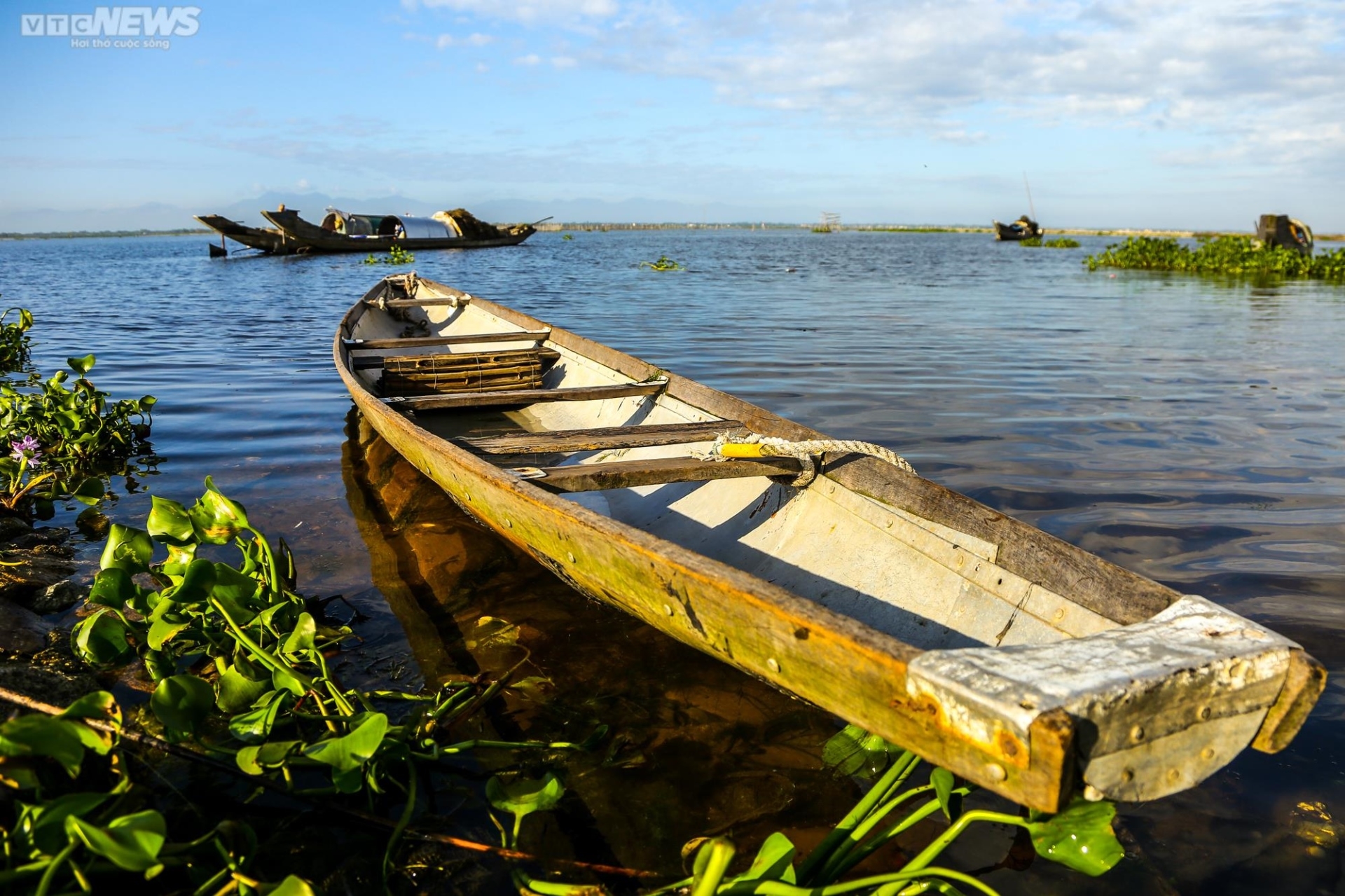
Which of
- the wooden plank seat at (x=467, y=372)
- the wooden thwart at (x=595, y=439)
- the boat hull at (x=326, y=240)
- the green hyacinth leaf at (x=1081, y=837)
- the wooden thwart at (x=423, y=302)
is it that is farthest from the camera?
the boat hull at (x=326, y=240)

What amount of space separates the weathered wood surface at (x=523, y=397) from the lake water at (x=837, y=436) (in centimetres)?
58

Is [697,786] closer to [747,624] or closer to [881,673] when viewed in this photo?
[747,624]

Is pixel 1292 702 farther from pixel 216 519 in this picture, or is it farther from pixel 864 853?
pixel 216 519

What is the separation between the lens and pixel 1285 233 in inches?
1076

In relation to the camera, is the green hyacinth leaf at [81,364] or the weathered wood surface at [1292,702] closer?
the weathered wood surface at [1292,702]

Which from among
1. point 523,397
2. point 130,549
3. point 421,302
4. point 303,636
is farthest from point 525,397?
point 421,302

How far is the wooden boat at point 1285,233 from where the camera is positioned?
26875 mm

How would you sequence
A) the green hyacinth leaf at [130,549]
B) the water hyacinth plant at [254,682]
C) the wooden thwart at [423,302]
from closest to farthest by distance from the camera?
the water hyacinth plant at [254,682]
the green hyacinth leaf at [130,549]
the wooden thwart at [423,302]

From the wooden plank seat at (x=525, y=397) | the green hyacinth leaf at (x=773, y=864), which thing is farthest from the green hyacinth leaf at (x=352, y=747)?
the wooden plank seat at (x=525, y=397)

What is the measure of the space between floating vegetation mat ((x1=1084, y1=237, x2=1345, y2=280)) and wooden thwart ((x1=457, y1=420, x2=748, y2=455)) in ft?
85.6

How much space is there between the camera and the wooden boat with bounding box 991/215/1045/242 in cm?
5778

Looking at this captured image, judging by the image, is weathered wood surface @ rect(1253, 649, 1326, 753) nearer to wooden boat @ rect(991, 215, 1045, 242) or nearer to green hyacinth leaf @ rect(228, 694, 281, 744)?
green hyacinth leaf @ rect(228, 694, 281, 744)

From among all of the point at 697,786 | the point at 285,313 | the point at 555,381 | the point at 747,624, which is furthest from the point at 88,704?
the point at 285,313

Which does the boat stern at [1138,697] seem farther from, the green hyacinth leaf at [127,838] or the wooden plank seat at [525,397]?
the wooden plank seat at [525,397]
